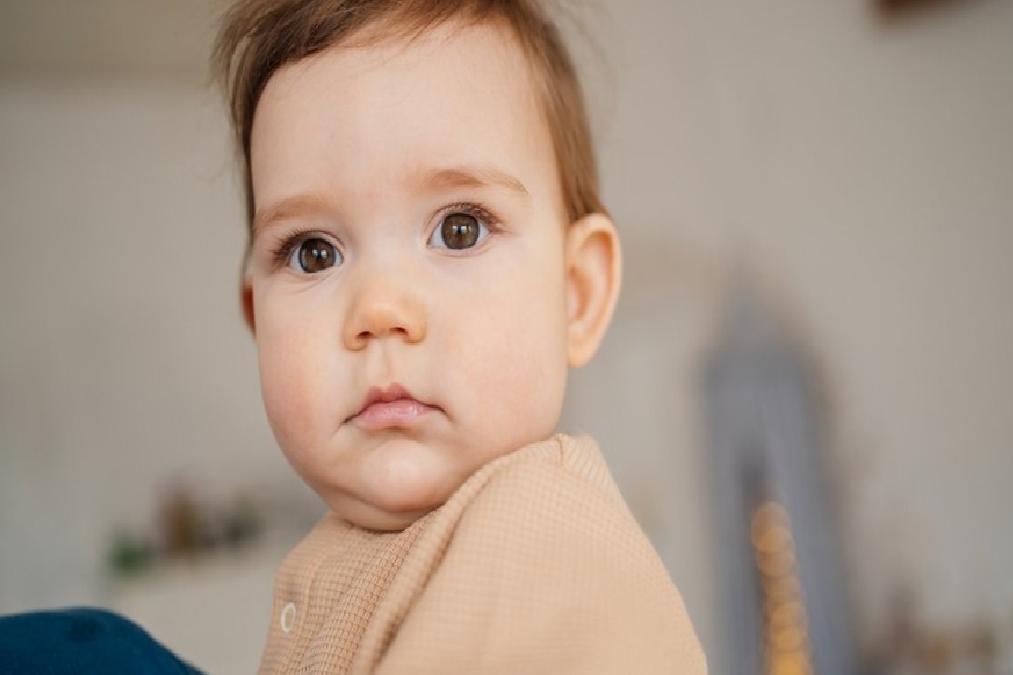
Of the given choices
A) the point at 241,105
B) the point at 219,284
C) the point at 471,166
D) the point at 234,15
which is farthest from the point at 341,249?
the point at 219,284

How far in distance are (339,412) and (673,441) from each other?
1.85m

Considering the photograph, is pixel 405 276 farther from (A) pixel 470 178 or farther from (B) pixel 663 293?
(B) pixel 663 293

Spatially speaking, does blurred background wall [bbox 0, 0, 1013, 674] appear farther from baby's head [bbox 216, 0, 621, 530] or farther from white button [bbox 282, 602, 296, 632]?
white button [bbox 282, 602, 296, 632]

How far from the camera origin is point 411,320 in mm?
679

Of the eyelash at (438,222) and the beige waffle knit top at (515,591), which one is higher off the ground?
the eyelash at (438,222)

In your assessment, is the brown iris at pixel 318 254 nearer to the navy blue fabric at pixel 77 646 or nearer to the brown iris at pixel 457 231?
the brown iris at pixel 457 231

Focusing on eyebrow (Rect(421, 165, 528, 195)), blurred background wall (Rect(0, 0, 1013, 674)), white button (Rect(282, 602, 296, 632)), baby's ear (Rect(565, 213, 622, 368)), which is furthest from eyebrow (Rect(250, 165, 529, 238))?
blurred background wall (Rect(0, 0, 1013, 674))

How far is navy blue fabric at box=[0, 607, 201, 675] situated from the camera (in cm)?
56

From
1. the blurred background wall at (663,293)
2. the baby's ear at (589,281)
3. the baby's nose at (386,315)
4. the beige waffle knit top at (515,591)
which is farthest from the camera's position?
the blurred background wall at (663,293)

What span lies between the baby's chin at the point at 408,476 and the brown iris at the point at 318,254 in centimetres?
14

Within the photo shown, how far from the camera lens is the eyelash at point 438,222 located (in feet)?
2.38

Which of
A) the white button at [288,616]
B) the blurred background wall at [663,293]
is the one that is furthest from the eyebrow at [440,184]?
the blurred background wall at [663,293]

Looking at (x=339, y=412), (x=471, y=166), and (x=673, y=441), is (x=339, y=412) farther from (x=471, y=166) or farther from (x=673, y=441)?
(x=673, y=441)

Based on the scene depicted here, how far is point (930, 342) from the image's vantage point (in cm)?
231
